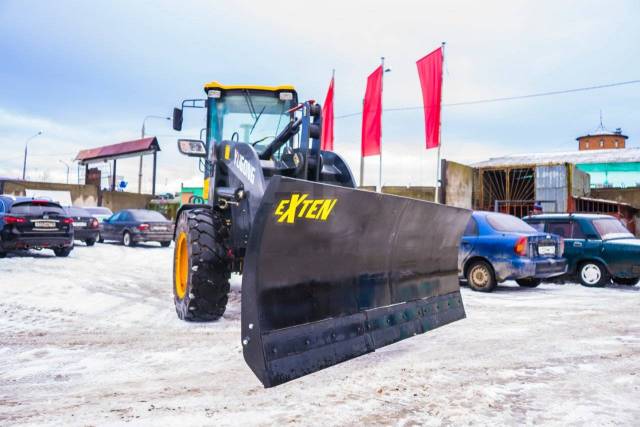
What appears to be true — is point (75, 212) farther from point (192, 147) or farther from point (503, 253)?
point (503, 253)

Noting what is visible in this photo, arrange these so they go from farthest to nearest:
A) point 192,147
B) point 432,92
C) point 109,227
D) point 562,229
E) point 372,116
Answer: point 109,227 → point 372,116 → point 432,92 → point 562,229 → point 192,147

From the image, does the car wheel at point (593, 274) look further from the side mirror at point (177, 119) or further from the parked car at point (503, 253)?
the side mirror at point (177, 119)

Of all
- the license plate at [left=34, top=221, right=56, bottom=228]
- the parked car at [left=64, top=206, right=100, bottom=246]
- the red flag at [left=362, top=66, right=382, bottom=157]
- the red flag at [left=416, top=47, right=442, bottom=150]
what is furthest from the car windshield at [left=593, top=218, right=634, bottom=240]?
the parked car at [left=64, top=206, right=100, bottom=246]

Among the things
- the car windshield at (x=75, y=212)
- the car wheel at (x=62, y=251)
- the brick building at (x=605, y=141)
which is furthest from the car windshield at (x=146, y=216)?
the brick building at (x=605, y=141)

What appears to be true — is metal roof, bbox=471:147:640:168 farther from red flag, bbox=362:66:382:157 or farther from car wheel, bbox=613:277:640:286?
car wheel, bbox=613:277:640:286

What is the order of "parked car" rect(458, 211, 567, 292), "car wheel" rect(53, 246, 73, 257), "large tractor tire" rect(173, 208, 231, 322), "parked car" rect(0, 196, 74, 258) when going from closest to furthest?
"large tractor tire" rect(173, 208, 231, 322)
"parked car" rect(458, 211, 567, 292)
"parked car" rect(0, 196, 74, 258)
"car wheel" rect(53, 246, 73, 257)

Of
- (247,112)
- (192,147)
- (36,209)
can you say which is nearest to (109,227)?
(36,209)

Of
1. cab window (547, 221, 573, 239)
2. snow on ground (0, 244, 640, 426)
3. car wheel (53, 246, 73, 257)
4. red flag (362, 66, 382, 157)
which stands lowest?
snow on ground (0, 244, 640, 426)

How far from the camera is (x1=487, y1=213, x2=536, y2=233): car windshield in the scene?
9.08 meters

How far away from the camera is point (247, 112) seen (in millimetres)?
6465

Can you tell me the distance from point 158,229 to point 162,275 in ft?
26.1

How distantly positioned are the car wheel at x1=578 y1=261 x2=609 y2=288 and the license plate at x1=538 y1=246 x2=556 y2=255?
Answer: 5.21 feet

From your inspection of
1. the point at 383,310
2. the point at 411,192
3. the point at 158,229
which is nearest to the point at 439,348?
the point at 383,310

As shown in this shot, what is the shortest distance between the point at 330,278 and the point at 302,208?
67 centimetres
